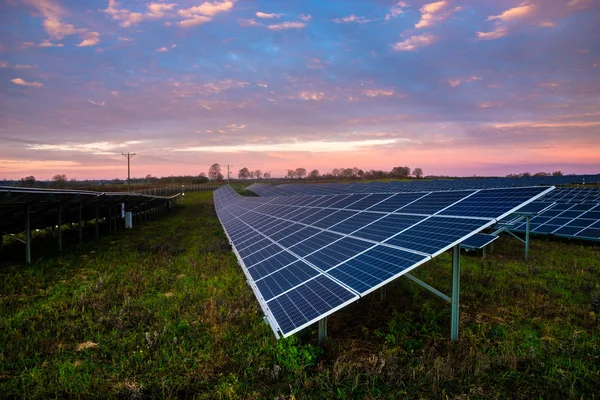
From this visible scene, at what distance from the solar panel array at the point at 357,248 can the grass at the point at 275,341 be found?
3.23 feet

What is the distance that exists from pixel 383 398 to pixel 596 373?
4960 millimetres

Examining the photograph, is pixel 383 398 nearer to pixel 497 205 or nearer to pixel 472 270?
pixel 497 205

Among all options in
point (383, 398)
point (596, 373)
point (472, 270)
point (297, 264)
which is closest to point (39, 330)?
point (297, 264)

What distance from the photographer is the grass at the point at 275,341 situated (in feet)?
20.8

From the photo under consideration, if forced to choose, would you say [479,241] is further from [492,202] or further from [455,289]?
[455,289]

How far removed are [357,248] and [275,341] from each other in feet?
11.6

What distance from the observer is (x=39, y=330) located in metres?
9.13

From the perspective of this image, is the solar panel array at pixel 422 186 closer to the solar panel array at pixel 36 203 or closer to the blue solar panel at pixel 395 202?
the blue solar panel at pixel 395 202

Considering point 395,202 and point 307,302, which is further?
point 395,202

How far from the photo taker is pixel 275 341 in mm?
8047

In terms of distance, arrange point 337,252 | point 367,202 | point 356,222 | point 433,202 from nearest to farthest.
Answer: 1. point 337,252
2. point 433,202
3. point 356,222
4. point 367,202

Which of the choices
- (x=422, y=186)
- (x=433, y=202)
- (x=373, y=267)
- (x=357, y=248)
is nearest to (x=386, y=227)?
(x=357, y=248)

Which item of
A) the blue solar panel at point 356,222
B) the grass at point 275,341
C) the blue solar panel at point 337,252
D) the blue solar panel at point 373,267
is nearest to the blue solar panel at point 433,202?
the blue solar panel at point 356,222

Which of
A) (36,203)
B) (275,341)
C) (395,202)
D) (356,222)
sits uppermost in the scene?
(395,202)
